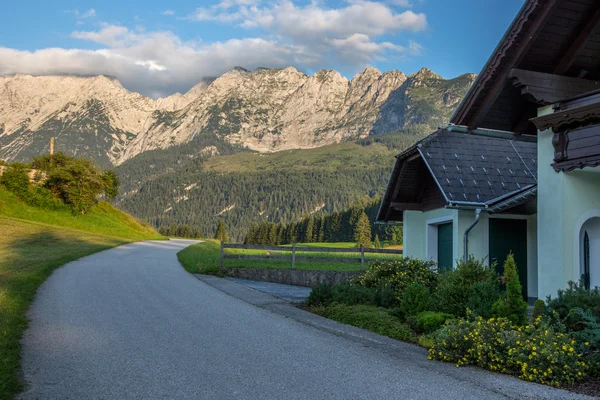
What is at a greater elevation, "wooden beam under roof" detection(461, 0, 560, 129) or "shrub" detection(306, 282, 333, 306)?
"wooden beam under roof" detection(461, 0, 560, 129)

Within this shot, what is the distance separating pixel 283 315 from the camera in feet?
38.3

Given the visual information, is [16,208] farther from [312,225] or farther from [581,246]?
[312,225]

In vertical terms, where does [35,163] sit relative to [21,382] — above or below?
above

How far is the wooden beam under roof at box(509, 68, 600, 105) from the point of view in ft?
33.5

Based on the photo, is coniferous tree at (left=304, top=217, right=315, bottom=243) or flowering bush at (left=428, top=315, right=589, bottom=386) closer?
flowering bush at (left=428, top=315, right=589, bottom=386)

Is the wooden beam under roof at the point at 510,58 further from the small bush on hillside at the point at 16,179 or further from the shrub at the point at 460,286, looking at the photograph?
the small bush on hillside at the point at 16,179

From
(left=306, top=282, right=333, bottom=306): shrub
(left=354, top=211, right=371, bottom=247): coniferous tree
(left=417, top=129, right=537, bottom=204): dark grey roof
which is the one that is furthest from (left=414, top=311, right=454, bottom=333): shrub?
(left=354, top=211, right=371, bottom=247): coniferous tree

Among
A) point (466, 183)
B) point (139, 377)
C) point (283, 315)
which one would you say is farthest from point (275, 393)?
point (466, 183)

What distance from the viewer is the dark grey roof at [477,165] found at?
14750 millimetres

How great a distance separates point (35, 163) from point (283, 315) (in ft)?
160

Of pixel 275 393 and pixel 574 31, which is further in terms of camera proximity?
pixel 574 31

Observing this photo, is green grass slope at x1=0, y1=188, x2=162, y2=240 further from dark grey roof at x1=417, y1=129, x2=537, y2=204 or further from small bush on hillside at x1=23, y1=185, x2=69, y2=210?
dark grey roof at x1=417, y1=129, x2=537, y2=204

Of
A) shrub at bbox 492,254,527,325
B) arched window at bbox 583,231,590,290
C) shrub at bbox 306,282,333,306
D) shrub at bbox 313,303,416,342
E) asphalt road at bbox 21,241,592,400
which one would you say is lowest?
asphalt road at bbox 21,241,592,400

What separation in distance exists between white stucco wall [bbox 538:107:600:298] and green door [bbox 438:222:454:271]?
6.00 meters
